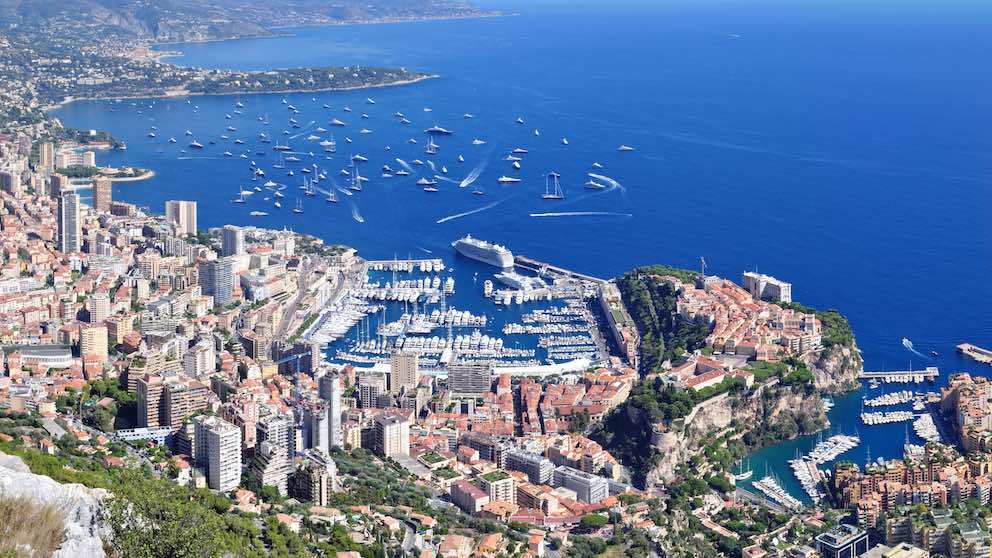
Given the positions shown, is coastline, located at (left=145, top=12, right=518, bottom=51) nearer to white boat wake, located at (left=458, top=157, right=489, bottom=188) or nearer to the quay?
white boat wake, located at (left=458, top=157, right=489, bottom=188)

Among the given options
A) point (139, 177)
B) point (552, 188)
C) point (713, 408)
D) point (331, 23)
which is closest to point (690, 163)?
point (552, 188)

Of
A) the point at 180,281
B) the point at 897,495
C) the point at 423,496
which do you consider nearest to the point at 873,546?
the point at 897,495

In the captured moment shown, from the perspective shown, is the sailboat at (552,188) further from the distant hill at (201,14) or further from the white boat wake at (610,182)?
the distant hill at (201,14)

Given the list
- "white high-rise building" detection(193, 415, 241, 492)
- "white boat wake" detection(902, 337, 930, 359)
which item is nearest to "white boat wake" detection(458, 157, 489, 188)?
"white boat wake" detection(902, 337, 930, 359)

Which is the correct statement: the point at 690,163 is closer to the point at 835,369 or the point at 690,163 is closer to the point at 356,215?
the point at 356,215

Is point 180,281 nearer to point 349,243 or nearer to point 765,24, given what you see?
point 349,243
